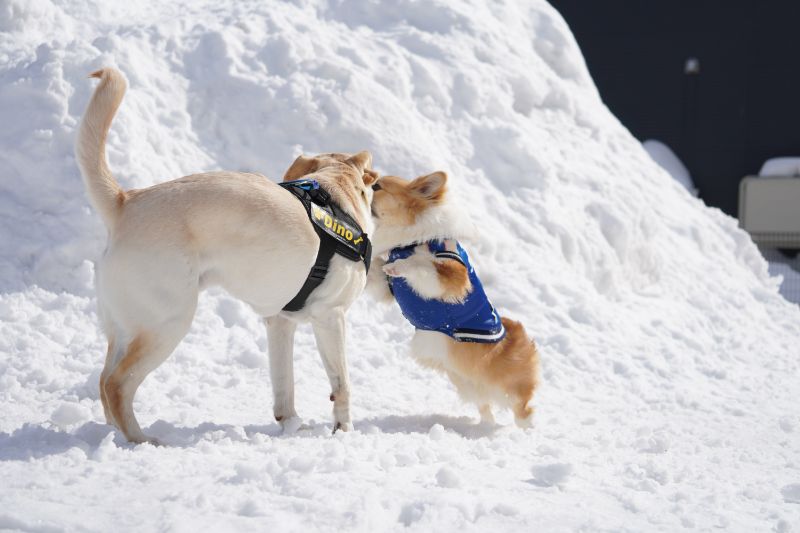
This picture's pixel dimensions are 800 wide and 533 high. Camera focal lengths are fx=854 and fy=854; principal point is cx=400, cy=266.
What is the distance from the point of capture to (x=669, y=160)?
15.3 metres

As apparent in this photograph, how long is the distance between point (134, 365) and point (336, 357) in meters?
1.01

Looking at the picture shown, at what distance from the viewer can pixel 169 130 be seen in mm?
6871

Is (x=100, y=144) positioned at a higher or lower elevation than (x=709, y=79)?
higher

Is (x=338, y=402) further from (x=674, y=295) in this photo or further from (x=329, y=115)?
(x=674, y=295)

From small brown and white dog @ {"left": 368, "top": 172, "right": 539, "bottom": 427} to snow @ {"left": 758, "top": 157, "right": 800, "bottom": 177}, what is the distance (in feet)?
37.7

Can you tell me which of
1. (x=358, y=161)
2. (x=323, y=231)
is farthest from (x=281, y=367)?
(x=358, y=161)

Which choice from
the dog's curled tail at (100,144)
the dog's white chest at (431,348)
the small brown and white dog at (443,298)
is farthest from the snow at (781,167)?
the dog's curled tail at (100,144)

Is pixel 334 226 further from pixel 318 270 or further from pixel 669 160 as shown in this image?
pixel 669 160

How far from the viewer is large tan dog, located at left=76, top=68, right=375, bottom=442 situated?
347 cm

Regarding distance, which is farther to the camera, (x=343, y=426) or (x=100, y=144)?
(x=343, y=426)

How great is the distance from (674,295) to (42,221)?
18.5ft

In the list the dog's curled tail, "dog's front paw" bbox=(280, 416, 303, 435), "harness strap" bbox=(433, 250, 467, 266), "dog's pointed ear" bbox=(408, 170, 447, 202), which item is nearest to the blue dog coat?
"harness strap" bbox=(433, 250, 467, 266)

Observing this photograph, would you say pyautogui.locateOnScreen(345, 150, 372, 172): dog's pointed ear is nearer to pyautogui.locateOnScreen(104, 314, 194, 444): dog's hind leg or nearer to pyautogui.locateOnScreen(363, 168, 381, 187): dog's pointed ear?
pyautogui.locateOnScreen(363, 168, 381, 187): dog's pointed ear

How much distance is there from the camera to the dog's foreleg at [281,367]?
13.8 ft
